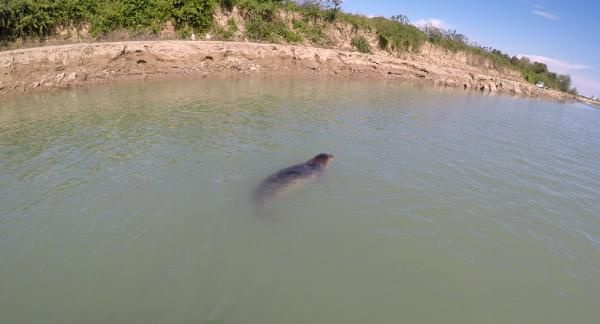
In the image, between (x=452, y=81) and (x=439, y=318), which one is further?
(x=452, y=81)

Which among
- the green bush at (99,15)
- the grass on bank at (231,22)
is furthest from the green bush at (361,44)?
the green bush at (99,15)

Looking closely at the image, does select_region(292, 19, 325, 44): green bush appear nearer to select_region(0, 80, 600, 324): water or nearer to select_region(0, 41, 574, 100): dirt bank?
select_region(0, 41, 574, 100): dirt bank

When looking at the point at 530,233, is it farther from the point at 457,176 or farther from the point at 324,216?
the point at 324,216

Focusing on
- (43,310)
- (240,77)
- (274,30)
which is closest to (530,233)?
(43,310)

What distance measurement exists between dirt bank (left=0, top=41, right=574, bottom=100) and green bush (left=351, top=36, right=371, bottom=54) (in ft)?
8.63

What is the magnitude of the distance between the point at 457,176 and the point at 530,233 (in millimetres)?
2758

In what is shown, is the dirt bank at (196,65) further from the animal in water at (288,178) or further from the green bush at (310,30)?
the animal in water at (288,178)

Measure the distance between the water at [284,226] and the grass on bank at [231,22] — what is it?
10.0 meters

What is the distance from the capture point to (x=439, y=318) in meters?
5.33

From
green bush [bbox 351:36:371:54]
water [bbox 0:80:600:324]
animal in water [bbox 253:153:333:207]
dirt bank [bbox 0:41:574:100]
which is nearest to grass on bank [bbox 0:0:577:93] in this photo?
green bush [bbox 351:36:371:54]

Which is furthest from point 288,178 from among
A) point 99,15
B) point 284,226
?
point 99,15

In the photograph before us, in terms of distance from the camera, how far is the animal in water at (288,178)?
7988 mm

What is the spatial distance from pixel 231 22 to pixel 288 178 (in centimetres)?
2359

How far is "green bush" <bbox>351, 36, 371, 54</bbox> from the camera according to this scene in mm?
34344
